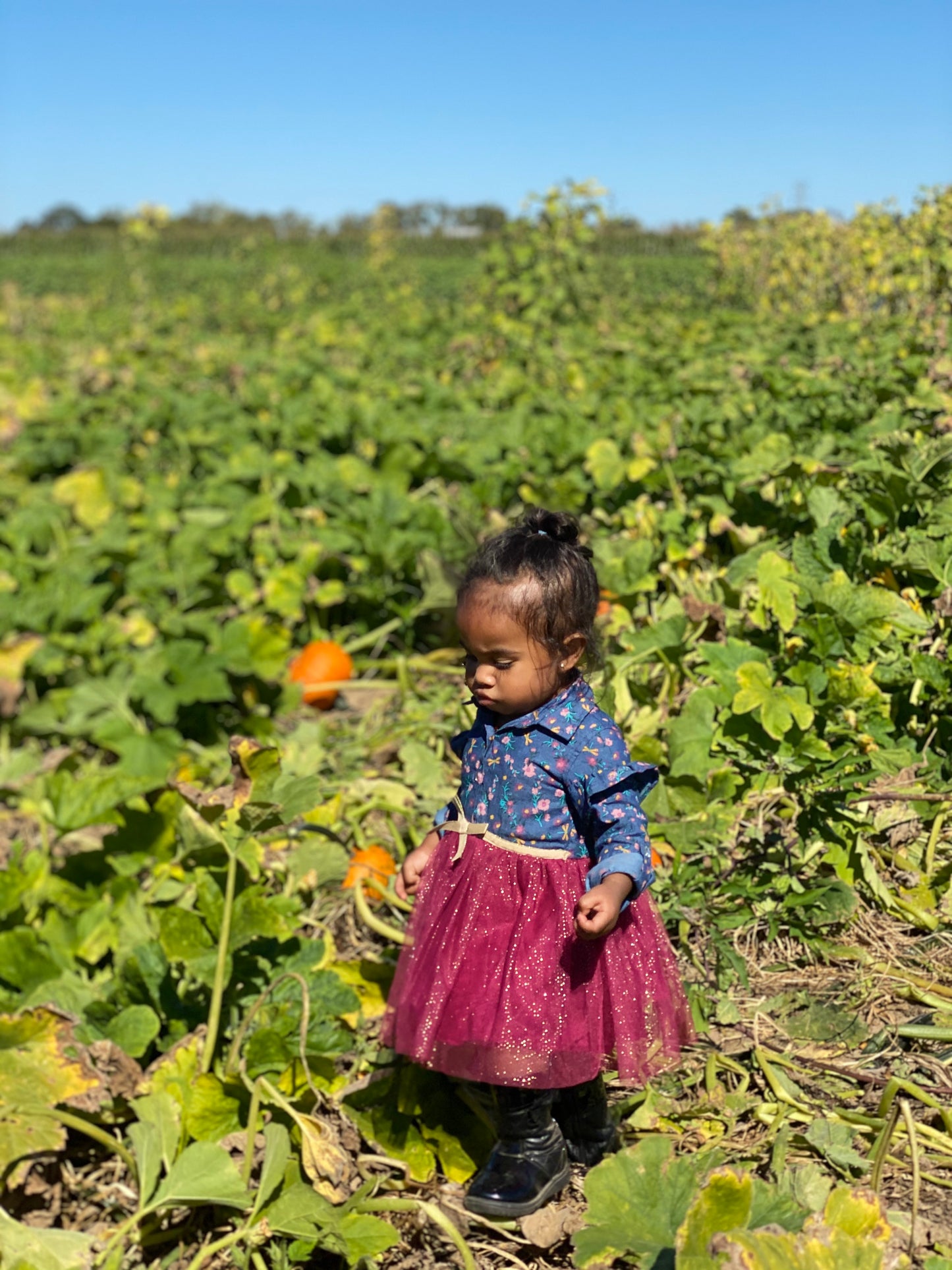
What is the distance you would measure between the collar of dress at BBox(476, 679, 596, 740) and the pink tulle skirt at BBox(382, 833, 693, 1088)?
0.18 m

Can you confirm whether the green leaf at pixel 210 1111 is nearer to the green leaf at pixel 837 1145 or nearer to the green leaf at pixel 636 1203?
the green leaf at pixel 636 1203

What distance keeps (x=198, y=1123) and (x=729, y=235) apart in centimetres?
845

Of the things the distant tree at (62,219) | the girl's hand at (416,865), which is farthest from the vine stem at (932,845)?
the distant tree at (62,219)

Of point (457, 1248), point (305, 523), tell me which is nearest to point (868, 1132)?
point (457, 1248)

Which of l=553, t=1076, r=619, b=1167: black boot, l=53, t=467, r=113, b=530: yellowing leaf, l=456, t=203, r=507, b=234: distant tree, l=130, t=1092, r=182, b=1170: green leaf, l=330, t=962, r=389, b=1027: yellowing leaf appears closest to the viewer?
l=553, t=1076, r=619, b=1167: black boot

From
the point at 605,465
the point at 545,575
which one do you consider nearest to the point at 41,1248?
the point at 545,575

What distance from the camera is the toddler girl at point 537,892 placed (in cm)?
171

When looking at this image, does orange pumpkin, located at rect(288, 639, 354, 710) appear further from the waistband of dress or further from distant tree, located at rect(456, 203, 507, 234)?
distant tree, located at rect(456, 203, 507, 234)

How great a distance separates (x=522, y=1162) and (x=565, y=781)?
582 mm

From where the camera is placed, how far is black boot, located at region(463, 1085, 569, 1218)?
178 centimetres

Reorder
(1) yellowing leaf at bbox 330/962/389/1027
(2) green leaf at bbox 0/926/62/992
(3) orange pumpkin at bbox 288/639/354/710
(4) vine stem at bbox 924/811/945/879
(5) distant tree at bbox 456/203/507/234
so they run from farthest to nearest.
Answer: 1. (5) distant tree at bbox 456/203/507/234
2. (3) orange pumpkin at bbox 288/639/354/710
3. (2) green leaf at bbox 0/926/62/992
4. (1) yellowing leaf at bbox 330/962/389/1027
5. (4) vine stem at bbox 924/811/945/879

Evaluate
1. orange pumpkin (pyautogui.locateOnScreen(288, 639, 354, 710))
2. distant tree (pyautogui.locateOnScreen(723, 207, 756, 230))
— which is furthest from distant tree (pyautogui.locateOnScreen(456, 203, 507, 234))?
orange pumpkin (pyautogui.locateOnScreen(288, 639, 354, 710))

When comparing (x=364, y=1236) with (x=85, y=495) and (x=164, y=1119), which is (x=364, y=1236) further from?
(x=85, y=495)

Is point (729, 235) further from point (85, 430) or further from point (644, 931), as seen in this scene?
point (644, 931)
